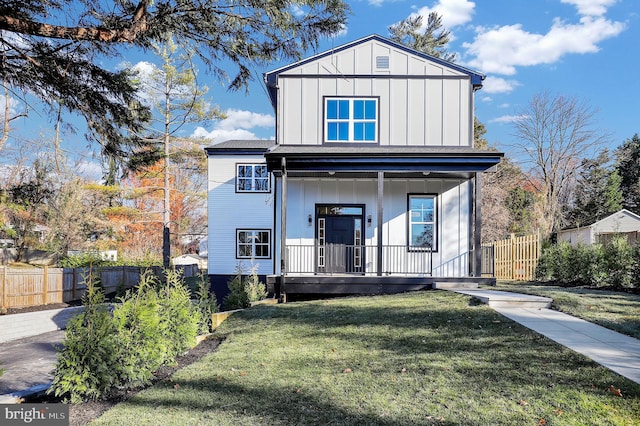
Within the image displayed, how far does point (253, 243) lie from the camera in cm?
1642

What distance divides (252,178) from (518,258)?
10.7m

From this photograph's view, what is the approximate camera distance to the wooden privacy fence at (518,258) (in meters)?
15.3

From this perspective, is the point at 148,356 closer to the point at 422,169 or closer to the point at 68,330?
the point at 68,330

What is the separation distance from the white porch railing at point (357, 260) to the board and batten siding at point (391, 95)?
10.6 ft

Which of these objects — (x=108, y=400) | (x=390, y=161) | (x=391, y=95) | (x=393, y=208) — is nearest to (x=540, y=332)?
(x=108, y=400)

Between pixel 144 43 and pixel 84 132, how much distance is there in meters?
1.63

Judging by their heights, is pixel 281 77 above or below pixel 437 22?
below

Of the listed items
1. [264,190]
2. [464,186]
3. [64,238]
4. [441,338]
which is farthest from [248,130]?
[441,338]

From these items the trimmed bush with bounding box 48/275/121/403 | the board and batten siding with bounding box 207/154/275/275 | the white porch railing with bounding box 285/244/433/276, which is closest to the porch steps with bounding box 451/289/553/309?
the white porch railing with bounding box 285/244/433/276

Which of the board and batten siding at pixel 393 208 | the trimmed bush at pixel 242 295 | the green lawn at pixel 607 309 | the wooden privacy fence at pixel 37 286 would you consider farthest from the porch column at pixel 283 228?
the green lawn at pixel 607 309

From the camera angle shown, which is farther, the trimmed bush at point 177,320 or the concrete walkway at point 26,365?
the trimmed bush at point 177,320

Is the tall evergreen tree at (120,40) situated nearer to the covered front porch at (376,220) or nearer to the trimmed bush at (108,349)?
the trimmed bush at (108,349)

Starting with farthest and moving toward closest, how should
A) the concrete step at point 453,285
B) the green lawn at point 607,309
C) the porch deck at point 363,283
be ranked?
the porch deck at point 363,283, the concrete step at point 453,285, the green lawn at point 607,309

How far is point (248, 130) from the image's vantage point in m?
23.9
